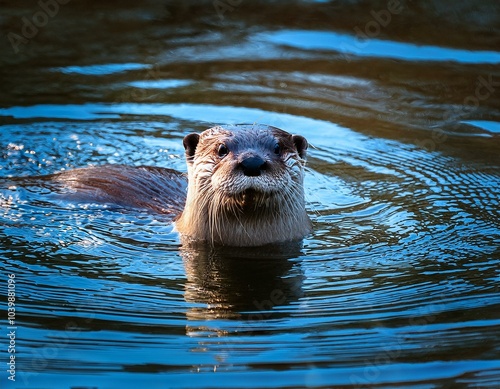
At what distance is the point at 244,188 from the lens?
4801mm

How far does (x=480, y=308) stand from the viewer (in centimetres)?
433

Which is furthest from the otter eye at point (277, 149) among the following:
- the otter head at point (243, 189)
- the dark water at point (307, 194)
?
the dark water at point (307, 194)

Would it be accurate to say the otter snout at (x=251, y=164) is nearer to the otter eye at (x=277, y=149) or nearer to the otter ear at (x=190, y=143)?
the otter eye at (x=277, y=149)

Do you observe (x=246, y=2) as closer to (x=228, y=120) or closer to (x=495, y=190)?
(x=228, y=120)

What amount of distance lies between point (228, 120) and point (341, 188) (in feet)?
5.26

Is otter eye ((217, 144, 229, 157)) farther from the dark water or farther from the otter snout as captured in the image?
the dark water

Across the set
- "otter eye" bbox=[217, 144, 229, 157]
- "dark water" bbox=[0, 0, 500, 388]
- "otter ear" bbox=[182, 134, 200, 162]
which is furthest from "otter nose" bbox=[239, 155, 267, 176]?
"otter ear" bbox=[182, 134, 200, 162]

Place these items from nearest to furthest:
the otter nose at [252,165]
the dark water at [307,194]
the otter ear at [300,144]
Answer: the dark water at [307,194] < the otter nose at [252,165] < the otter ear at [300,144]

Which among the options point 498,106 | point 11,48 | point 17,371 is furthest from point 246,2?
point 17,371

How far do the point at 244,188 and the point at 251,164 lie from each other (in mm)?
121

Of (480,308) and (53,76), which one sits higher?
(53,76)

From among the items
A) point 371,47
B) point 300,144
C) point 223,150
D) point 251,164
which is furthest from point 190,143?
point 371,47

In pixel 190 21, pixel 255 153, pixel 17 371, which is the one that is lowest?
pixel 17 371

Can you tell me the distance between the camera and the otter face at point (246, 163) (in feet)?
15.8
